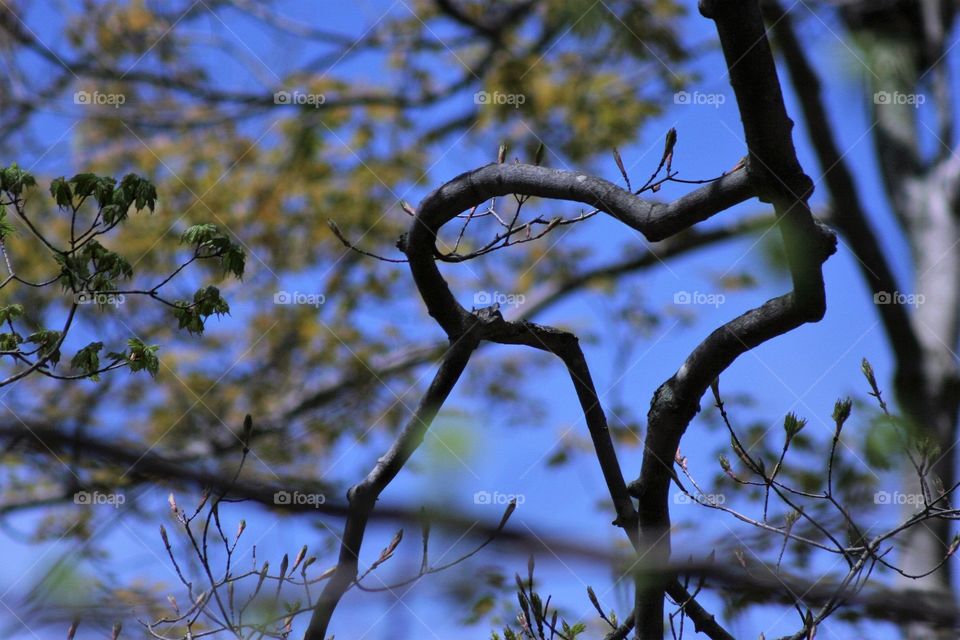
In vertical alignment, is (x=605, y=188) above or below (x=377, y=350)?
below

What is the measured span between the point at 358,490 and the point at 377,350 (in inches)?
187

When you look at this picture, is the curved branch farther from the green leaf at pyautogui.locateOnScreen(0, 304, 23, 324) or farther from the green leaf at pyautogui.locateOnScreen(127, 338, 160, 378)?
the green leaf at pyautogui.locateOnScreen(0, 304, 23, 324)

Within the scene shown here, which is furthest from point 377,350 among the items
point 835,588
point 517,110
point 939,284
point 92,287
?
point 835,588

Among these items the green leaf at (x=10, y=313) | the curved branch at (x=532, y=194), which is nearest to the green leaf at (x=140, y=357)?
the green leaf at (x=10, y=313)

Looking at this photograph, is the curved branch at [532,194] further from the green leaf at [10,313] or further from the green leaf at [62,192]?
the green leaf at [10,313]

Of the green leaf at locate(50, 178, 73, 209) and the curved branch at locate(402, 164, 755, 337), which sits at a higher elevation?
the green leaf at locate(50, 178, 73, 209)

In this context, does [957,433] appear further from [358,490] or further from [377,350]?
[358,490]

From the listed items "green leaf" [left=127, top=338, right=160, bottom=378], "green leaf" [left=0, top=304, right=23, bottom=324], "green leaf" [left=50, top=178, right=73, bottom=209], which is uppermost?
"green leaf" [left=50, top=178, right=73, bottom=209]

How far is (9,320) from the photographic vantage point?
6.34ft

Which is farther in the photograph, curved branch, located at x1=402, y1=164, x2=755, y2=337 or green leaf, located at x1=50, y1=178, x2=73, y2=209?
green leaf, located at x1=50, y1=178, x2=73, y2=209

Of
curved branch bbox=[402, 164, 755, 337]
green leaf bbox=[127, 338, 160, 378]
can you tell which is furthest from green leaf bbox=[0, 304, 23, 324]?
curved branch bbox=[402, 164, 755, 337]

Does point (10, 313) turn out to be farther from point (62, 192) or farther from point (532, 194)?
point (532, 194)

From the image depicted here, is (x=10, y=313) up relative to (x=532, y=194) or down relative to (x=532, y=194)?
down

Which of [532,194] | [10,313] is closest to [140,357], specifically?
[10,313]
